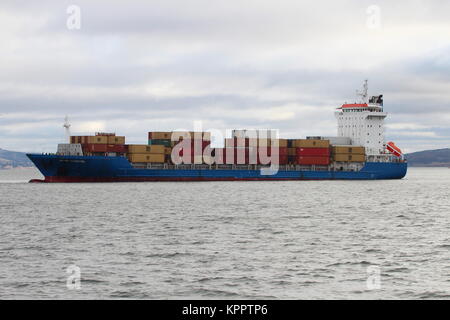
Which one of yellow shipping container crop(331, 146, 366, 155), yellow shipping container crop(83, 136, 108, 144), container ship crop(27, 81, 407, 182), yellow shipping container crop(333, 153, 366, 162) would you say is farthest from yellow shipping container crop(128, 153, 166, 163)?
yellow shipping container crop(333, 153, 366, 162)

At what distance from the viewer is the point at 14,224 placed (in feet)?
125

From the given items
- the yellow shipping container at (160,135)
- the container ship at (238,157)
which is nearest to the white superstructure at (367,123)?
the container ship at (238,157)

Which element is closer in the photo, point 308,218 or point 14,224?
point 14,224

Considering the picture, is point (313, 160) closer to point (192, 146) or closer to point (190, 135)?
point (192, 146)

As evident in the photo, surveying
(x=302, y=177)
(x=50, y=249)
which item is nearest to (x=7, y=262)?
(x=50, y=249)

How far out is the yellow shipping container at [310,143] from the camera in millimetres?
89875

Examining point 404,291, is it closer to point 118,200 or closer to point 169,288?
point 169,288

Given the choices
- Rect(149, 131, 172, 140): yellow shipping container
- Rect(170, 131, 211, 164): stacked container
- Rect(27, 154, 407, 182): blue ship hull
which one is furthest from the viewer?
Rect(149, 131, 172, 140): yellow shipping container

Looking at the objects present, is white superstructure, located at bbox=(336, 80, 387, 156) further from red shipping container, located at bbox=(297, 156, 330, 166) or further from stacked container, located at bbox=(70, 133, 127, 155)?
stacked container, located at bbox=(70, 133, 127, 155)

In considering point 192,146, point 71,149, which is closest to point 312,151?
point 192,146

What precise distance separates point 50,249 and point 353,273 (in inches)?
561

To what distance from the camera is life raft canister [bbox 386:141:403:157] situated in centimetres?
10075

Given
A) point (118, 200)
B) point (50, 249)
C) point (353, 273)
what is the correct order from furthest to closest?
point (118, 200) → point (50, 249) → point (353, 273)
